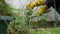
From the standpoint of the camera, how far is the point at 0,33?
95.7 inches

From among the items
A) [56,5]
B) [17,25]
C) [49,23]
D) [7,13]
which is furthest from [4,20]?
[56,5]

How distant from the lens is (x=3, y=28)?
8.00 feet

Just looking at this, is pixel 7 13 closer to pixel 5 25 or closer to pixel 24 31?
pixel 5 25

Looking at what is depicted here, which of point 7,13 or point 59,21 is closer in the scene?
point 7,13

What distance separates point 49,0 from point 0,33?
431 cm

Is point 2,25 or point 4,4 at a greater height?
point 4,4

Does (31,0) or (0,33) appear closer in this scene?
(0,33)

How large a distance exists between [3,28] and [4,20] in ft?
0.41

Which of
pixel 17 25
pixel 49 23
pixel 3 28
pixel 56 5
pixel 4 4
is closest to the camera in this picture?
pixel 4 4

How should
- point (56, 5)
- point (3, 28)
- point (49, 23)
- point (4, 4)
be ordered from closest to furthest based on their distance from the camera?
point (4, 4), point (3, 28), point (49, 23), point (56, 5)

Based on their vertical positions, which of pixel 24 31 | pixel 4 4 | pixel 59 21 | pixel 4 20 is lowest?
pixel 59 21

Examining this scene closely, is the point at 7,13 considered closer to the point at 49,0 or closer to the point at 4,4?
the point at 4,4

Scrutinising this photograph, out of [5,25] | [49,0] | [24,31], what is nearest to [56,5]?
[49,0]

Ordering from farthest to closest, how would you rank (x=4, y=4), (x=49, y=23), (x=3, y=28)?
(x=49, y=23) → (x=3, y=28) → (x=4, y=4)
